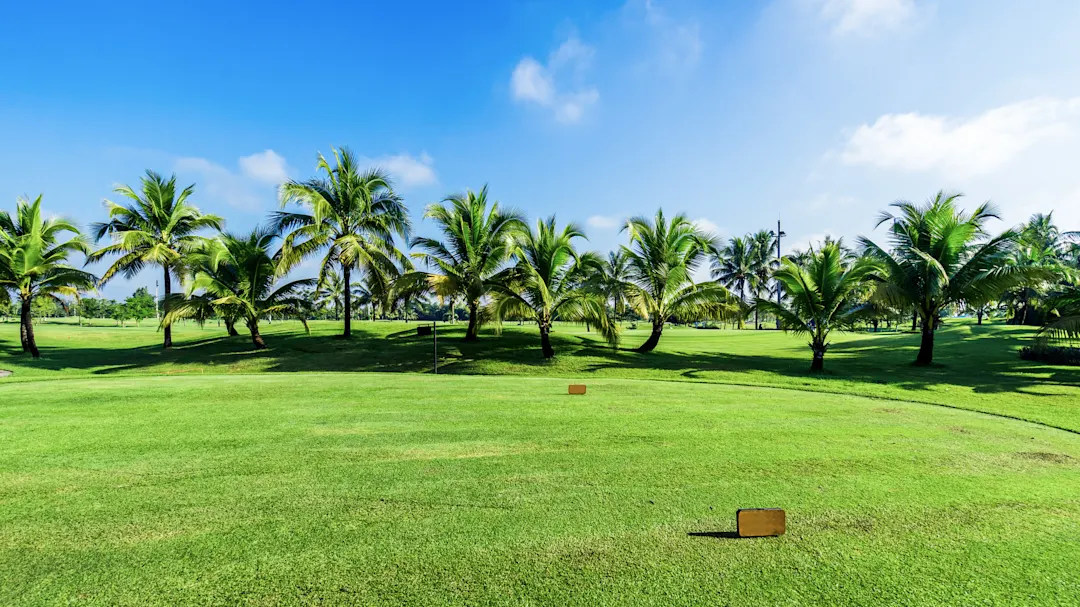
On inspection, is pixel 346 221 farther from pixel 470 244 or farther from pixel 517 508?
pixel 517 508

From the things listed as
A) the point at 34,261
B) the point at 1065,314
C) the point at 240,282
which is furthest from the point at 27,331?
the point at 1065,314

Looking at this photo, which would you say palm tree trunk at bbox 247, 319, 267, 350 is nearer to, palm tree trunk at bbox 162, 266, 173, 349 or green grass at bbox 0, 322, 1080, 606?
palm tree trunk at bbox 162, 266, 173, 349

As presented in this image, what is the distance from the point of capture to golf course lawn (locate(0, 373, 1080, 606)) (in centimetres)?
279

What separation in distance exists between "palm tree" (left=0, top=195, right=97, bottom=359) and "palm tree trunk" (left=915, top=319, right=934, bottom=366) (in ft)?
112

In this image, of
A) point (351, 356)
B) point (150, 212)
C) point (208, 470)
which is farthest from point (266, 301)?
point (208, 470)

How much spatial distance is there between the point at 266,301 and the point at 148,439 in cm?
1703

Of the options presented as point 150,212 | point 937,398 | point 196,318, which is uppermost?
point 150,212

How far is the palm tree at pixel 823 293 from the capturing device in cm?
1570

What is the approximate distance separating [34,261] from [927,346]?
35.5m

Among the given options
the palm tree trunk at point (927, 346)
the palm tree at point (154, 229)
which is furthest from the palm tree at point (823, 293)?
the palm tree at point (154, 229)

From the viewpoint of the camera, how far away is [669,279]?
19344mm

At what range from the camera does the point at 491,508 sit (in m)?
3.83

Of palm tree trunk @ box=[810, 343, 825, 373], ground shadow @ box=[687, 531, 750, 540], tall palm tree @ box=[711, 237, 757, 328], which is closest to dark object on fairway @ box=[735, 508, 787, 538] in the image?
ground shadow @ box=[687, 531, 750, 540]

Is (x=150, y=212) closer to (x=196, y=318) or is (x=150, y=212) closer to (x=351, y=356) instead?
(x=196, y=318)
